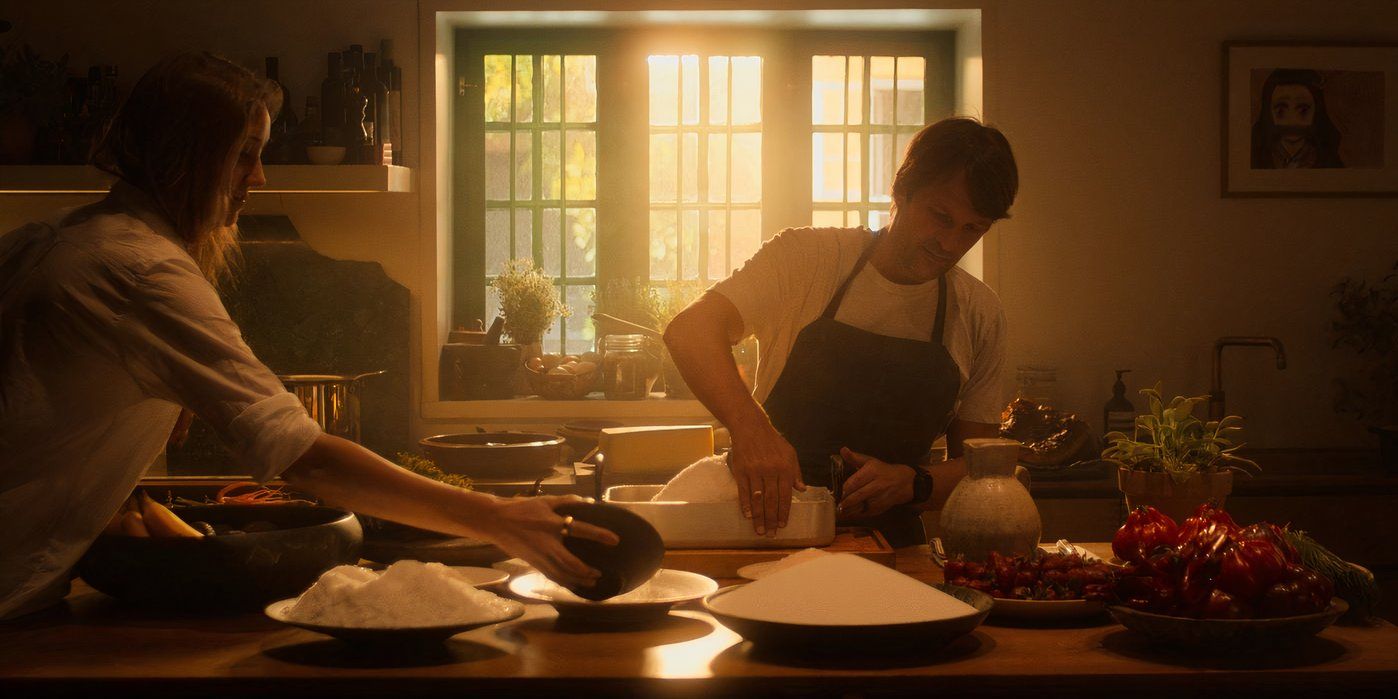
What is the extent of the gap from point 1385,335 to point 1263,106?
0.83 metres

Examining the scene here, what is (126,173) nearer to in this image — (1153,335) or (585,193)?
(585,193)

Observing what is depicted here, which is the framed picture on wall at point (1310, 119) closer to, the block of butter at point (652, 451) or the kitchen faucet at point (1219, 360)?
the kitchen faucet at point (1219, 360)

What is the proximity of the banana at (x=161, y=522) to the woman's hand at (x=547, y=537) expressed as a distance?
0.45 metres

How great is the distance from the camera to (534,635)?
150cm

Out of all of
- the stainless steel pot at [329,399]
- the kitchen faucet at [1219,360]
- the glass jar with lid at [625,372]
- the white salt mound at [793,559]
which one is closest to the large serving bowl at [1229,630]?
the white salt mound at [793,559]

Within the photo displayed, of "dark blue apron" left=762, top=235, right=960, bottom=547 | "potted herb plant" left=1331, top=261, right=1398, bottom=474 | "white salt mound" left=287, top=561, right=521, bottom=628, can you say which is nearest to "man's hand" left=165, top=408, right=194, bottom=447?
"white salt mound" left=287, top=561, right=521, bottom=628

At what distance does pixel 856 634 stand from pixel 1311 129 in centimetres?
355

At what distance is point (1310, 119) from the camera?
13.9 feet

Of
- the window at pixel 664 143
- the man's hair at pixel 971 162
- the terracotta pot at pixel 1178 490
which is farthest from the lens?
the window at pixel 664 143

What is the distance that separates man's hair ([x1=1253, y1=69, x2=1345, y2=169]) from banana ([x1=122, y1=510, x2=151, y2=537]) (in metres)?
3.69

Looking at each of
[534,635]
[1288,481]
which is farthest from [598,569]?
[1288,481]

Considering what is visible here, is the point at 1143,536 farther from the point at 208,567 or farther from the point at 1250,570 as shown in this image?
the point at 208,567

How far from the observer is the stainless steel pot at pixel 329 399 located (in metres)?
3.38

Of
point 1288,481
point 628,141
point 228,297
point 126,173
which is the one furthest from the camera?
point 628,141
